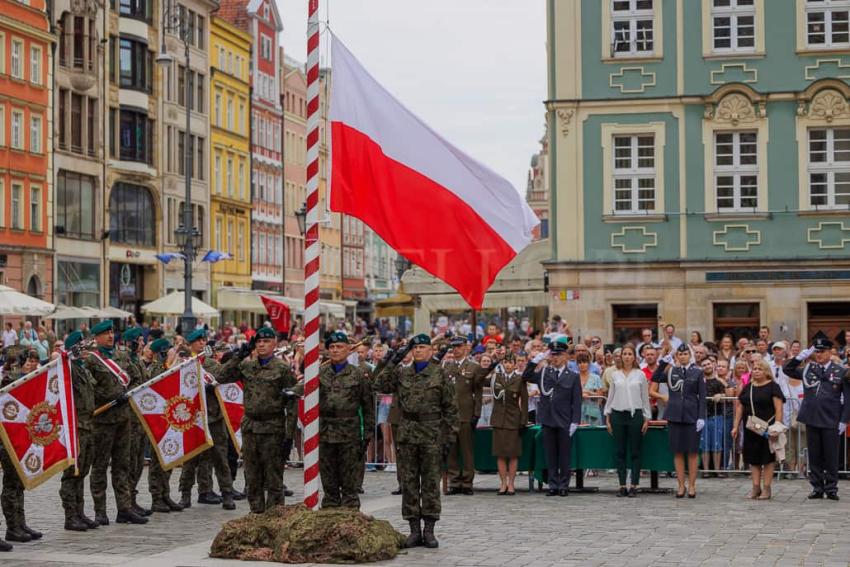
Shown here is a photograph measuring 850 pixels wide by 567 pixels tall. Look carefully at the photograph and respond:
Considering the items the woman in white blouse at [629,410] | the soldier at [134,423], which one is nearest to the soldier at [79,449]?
the soldier at [134,423]

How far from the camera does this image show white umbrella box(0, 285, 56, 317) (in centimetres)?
3672

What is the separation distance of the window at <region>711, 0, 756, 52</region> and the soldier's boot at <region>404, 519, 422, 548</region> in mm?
24432

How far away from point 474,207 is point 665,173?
20.2 m

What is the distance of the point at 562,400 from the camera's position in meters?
20.3

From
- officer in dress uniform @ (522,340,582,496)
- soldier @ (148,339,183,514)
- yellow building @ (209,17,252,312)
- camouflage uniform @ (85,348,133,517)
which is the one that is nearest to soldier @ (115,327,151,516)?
soldier @ (148,339,183,514)

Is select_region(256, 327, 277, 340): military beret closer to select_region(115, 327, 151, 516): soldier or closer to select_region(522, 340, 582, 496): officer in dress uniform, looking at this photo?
select_region(115, 327, 151, 516): soldier

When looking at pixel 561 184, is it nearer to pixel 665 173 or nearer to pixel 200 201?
pixel 665 173

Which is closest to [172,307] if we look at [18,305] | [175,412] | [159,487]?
[18,305]

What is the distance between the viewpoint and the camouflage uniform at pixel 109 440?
1709 cm

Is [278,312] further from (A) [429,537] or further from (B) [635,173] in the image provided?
(A) [429,537]

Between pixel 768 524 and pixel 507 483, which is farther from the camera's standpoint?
pixel 507 483

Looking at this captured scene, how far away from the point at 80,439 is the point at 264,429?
213cm

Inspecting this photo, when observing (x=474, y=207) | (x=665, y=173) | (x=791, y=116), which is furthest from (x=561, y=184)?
(x=474, y=207)

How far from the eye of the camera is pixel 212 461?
19.1m
